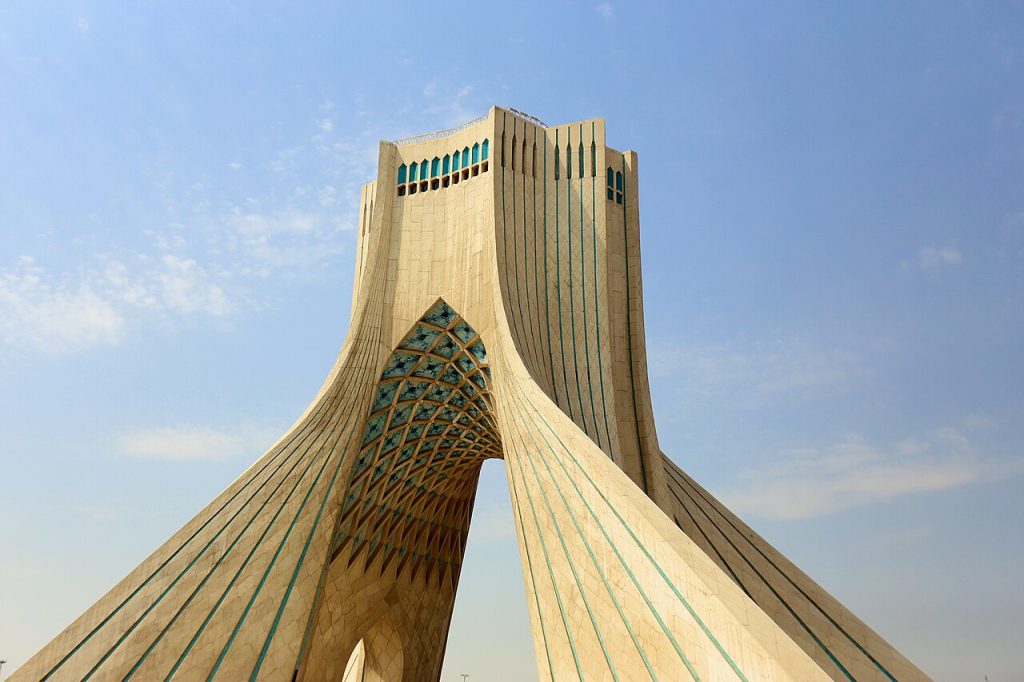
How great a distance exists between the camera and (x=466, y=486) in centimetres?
2500

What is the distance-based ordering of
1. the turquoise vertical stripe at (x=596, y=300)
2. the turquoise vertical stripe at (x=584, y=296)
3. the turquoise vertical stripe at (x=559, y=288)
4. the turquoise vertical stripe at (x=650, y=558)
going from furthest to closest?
1. the turquoise vertical stripe at (x=559, y=288)
2. the turquoise vertical stripe at (x=584, y=296)
3. the turquoise vertical stripe at (x=596, y=300)
4. the turquoise vertical stripe at (x=650, y=558)

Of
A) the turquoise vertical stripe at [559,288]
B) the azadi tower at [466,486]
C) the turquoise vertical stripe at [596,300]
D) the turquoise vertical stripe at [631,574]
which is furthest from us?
the turquoise vertical stripe at [559,288]

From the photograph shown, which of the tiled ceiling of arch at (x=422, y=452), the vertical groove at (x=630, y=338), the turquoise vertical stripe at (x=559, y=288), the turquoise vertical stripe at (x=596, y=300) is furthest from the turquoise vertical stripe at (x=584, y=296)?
the tiled ceiling of arch at (x=422, y=452)

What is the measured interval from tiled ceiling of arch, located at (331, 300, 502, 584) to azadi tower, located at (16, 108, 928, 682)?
72mm

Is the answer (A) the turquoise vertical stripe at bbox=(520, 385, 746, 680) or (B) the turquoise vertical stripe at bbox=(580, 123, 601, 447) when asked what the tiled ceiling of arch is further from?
(A) the turquoise vertical stripe at bbox=(520, 385, 746, 680)

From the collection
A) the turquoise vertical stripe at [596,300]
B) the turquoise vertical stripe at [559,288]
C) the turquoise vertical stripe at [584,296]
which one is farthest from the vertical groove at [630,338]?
the turquoise vertical stripe at [559,288]

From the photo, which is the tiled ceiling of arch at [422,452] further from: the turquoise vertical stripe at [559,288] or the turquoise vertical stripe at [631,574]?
the turquoise vertical stripe at [631,574]

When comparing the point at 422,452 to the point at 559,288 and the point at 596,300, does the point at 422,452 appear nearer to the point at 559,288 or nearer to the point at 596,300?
the point at 559,288

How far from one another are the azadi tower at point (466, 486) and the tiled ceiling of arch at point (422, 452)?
0.07 meters

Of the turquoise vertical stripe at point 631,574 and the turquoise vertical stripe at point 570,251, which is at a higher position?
the turquoise vertical stripe at point 570,251

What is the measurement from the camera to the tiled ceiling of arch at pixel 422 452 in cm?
1761

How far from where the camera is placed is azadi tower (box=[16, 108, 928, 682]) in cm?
1049

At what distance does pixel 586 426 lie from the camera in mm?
15539

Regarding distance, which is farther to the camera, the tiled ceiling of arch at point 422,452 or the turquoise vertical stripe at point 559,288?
the tiled ceiling of arch at point 422,452
